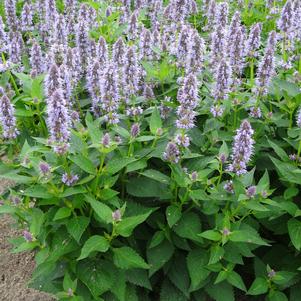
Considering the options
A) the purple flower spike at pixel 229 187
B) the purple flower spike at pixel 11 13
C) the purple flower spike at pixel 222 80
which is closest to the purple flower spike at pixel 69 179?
the purple flower spike at pixel 229 187

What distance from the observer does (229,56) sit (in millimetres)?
4641

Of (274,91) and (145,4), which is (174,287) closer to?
(274,91)

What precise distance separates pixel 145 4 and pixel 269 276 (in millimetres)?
4192

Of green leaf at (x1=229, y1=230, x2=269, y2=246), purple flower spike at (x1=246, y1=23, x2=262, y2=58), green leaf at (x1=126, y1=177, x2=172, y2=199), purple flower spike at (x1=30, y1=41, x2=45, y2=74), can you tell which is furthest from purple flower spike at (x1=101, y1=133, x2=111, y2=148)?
purple flower spike at (x1=246, y1=23, x2=262, y2=58)

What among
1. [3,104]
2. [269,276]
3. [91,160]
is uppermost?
[3,104]

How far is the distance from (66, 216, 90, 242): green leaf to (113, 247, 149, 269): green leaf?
1.05ft

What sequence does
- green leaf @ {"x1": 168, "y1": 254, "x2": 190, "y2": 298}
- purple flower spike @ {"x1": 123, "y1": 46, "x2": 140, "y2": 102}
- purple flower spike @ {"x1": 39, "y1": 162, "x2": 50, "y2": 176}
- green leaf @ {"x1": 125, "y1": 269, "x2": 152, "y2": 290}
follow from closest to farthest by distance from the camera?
purple flower spike @ {"x1": 39, "y1": 162, "x2": 50, "y2": 176} < green leaf @ {"x1": 125, "y1": 269, "x2": 152, "y2": 290} < green leaf @ {"x1": 168, "y1": 254, "x2": 190, "y2": 298} < purple flower spike @ {"x1": 123, "y1": 46, "x2": 140, "y2": 102}

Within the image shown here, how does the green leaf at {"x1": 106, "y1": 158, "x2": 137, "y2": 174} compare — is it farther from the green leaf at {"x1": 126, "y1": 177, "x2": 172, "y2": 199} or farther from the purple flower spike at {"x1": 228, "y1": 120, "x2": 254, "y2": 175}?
the purple flower spike at {"x1": 228, "y1": 120, "x2": 254, "y2": 175}

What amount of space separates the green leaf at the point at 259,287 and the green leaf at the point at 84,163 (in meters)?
1.55

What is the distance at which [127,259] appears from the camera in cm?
353

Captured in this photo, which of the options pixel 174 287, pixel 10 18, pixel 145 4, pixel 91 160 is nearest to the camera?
pixel 91 160

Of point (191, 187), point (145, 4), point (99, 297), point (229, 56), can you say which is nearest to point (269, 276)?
point (191, 187)

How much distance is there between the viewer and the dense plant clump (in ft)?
11.7

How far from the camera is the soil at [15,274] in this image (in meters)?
4.80
